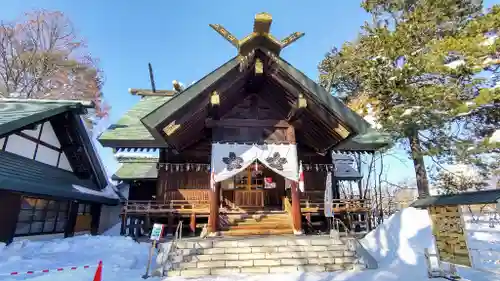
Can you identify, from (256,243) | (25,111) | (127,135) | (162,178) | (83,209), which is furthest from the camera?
(83,209)

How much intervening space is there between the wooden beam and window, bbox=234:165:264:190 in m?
3.04

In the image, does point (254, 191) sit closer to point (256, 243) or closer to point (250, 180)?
point (250, 180)

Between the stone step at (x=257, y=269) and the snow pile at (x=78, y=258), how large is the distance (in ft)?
3.71

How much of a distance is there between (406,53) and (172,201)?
12.8m

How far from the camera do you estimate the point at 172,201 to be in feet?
37.0

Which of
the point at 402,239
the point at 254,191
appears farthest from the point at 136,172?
the point at 402,239

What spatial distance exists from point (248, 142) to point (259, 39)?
3.64 m

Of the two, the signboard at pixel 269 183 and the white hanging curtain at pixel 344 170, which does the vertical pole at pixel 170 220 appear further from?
the white hanging curtain at pixel 344 170

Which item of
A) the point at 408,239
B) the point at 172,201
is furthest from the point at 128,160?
the point at 408,239

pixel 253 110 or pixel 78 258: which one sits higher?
pixel 253 110

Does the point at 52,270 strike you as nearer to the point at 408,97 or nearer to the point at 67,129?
the point at 67,129

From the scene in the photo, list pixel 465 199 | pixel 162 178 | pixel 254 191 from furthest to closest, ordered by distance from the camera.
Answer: pixel 254 191, pixel 162 178, pixel 465 199

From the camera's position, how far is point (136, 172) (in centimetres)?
1775

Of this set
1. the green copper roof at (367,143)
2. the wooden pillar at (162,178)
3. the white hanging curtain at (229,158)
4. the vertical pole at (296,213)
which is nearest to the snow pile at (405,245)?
the vertical pole at (296,213)
